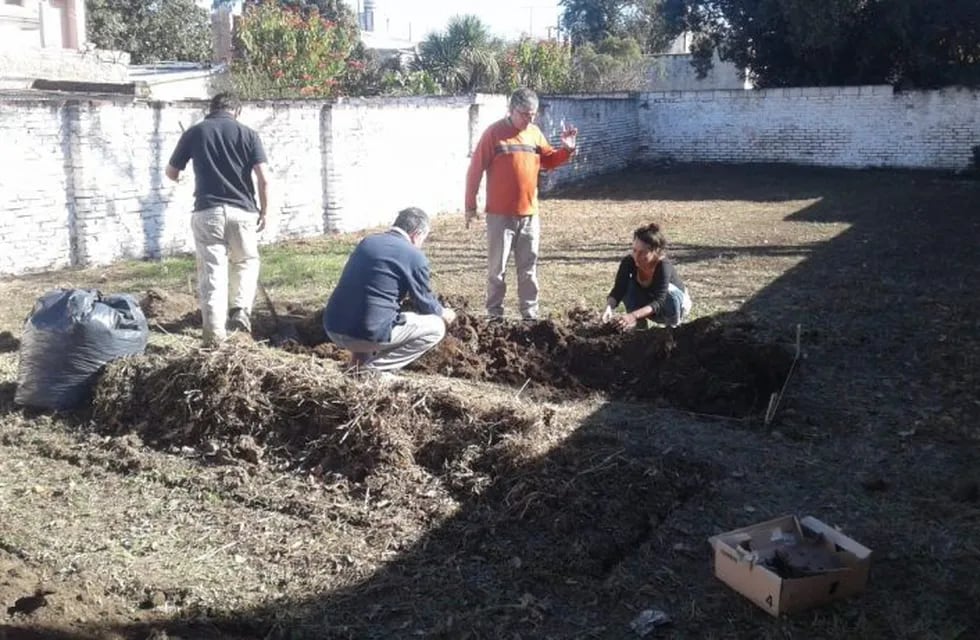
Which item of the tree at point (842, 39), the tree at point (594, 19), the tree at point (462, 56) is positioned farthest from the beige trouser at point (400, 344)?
the tree at point (594, 19)

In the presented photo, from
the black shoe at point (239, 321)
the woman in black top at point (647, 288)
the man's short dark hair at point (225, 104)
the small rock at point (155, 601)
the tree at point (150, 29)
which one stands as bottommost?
the small rock at point (155, 601)

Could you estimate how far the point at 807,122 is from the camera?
80.8ft

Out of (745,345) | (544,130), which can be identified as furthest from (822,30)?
(745,345)

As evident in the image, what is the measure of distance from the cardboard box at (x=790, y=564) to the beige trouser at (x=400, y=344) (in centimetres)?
261

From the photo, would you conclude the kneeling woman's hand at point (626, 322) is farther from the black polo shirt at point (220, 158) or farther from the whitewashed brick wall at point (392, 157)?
the whitewashed brick wall at point (392, 157)

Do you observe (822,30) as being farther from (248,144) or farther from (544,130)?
(248,144)

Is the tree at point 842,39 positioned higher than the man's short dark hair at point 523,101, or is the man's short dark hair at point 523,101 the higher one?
the tree at point 842,39

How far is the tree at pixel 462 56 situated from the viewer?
29.1 m

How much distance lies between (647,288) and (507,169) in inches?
57.1

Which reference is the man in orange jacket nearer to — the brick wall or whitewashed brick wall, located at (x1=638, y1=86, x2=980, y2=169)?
the brick wall

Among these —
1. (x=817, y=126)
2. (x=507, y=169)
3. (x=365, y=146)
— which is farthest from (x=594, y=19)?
(x=507, y=169)

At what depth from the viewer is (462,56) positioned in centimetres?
2991

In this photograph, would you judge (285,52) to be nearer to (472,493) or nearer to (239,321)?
(239,321)

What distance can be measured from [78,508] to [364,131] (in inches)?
430
